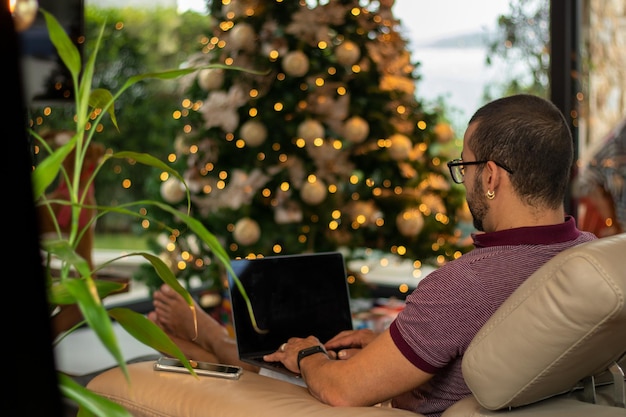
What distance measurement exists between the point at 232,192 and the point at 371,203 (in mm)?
698

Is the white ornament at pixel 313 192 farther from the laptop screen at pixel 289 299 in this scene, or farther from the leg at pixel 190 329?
the laptop screen at pixel 289 299

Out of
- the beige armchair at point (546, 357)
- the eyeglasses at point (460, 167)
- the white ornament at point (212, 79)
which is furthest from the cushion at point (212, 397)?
the white ornament at point (212, 79)

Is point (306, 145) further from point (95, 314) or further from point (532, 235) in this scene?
point (95, 314)

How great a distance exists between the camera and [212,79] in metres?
3.87

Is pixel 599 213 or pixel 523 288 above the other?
pixel 523 288

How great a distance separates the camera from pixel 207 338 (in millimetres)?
2299

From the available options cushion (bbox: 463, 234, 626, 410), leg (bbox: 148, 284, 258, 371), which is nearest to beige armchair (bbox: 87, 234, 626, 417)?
cushion (bbox: 463, 234, 626, 410)

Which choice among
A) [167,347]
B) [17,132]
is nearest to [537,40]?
[167,347]

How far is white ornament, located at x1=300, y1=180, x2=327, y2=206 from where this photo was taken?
3.71m

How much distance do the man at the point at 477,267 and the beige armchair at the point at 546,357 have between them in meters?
0.14

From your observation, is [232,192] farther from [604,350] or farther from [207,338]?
[604,350]

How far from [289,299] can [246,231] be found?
1.63m

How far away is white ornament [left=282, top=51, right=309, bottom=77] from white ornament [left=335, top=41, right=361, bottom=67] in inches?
7.1

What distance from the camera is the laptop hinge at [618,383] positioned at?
146 cm
